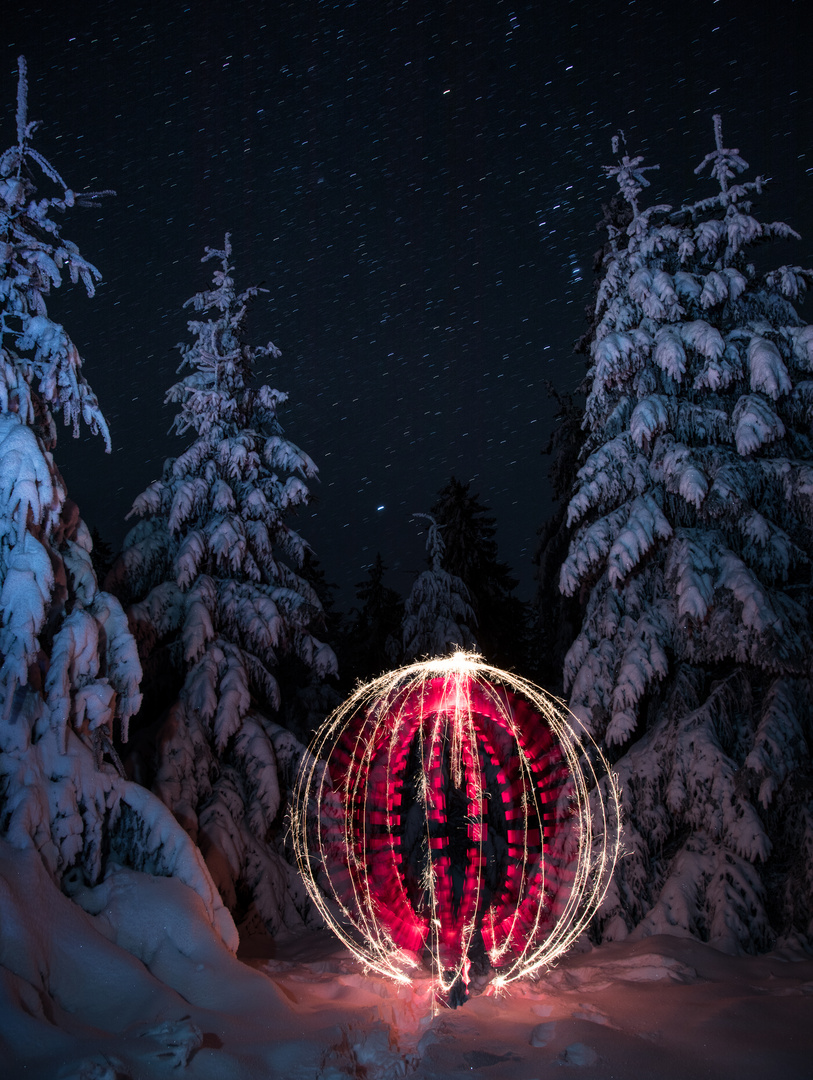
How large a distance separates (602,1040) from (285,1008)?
2990 millimetres

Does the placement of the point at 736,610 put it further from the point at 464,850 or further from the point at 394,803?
the point at 394,803

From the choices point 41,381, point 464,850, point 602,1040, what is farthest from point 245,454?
point 602,1040

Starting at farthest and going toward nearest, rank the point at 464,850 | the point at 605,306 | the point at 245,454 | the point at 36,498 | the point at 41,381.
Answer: the point at 245,454 → the point at 605,306 → the point at 464,850 → the point at 41,381 → the point at 36,498

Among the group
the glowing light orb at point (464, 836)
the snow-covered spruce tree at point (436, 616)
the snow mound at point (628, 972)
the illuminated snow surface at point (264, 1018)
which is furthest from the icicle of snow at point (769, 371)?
the snow-covered spruce tree at point (436, 616)

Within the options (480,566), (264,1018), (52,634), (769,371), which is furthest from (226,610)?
(480,566)

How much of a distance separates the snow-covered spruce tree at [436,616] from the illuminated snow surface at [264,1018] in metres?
10.6

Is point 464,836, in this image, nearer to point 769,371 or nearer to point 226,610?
point 226,610

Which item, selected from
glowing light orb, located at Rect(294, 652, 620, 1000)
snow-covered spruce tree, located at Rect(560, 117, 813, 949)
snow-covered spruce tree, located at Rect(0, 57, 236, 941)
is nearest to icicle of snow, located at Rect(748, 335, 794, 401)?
snow-covered spruce tree, located at Rect(560, 117, 813, 949)

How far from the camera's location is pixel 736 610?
1078 cm

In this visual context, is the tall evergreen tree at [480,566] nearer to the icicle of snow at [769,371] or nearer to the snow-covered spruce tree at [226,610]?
the snow-covered spruce tree at [226,610]

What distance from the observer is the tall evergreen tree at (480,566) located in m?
24.6

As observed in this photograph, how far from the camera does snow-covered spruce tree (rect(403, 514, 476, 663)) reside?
19078 millimetres

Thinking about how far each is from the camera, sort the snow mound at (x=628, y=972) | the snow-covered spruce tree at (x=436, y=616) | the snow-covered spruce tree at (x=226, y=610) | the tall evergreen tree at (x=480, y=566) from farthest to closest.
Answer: the tall evergreen tree at (x=480, y=566) < the snow-covered spruce tree at (x=436, y=616) < the snow-covered spruce tree at (x=226, y=610) < the snow mound at (x=628, y=972)

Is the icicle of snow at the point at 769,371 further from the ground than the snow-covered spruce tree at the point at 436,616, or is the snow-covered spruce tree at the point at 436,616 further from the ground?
the icicle of snow at the point at 769,371
